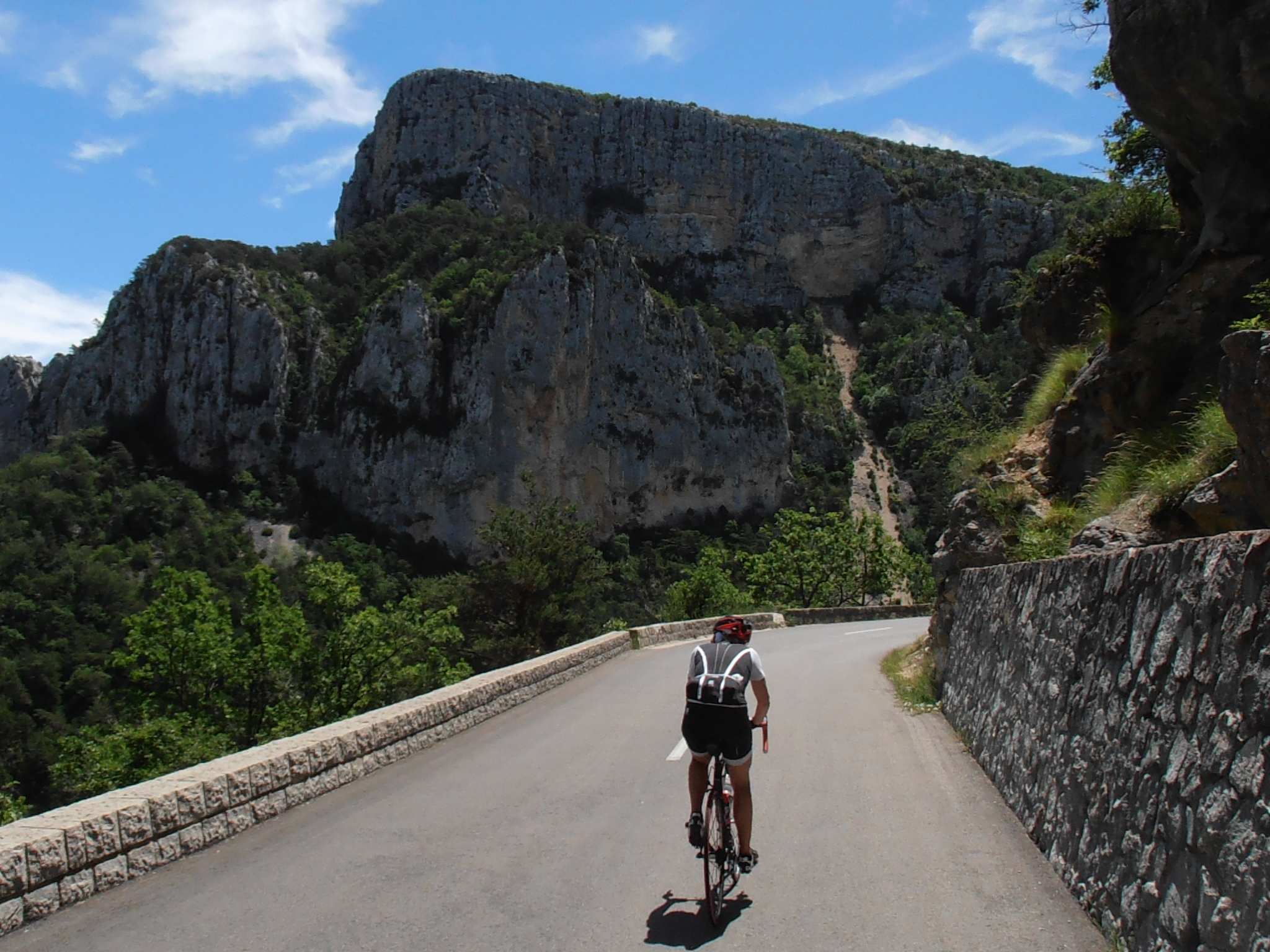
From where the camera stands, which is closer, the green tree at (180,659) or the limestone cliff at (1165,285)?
the limestone cliff at (1165,285)

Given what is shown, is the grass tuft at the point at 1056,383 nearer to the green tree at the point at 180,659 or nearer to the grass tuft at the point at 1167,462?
the grass tuft at the point at 1167,462

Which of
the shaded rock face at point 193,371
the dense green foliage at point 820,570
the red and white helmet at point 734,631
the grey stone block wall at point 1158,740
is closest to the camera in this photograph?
the grey stone block wall at point 1158,740

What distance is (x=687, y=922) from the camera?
4473mm

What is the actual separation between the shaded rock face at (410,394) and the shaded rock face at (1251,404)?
67012mm

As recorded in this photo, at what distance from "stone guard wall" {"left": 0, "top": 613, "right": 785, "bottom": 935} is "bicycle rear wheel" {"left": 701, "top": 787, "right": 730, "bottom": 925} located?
330 centimetres

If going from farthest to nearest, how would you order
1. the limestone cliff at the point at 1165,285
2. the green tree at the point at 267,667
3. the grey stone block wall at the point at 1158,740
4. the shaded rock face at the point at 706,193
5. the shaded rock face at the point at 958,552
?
the shaded rock face at the point at 706,193
the green tree at the point at 267,667
the shaded rock face at the point at 958,552
the limestone cliff at the point at 1165,285
the grey stone block wall at the point at 1158,740

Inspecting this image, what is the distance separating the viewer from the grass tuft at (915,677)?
38.1 ft

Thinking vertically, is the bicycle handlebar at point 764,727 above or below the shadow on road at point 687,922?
above

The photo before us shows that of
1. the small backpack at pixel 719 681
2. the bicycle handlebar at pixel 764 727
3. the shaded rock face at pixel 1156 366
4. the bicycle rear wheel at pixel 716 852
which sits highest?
the shaded rock face at pixel 1156 366

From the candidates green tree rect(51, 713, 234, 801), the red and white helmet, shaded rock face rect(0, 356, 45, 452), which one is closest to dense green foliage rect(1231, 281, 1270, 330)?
the red and white helmet

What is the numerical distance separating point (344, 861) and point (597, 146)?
116m

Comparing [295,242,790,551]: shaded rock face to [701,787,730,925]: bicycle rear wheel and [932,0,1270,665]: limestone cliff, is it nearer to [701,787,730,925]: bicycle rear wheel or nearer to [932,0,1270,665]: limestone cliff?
[932,0,1270,665]: limestone cliff

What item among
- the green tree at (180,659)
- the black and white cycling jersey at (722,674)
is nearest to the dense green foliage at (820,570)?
the green tree at (180,659)

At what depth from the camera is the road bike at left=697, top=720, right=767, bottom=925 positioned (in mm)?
4480
